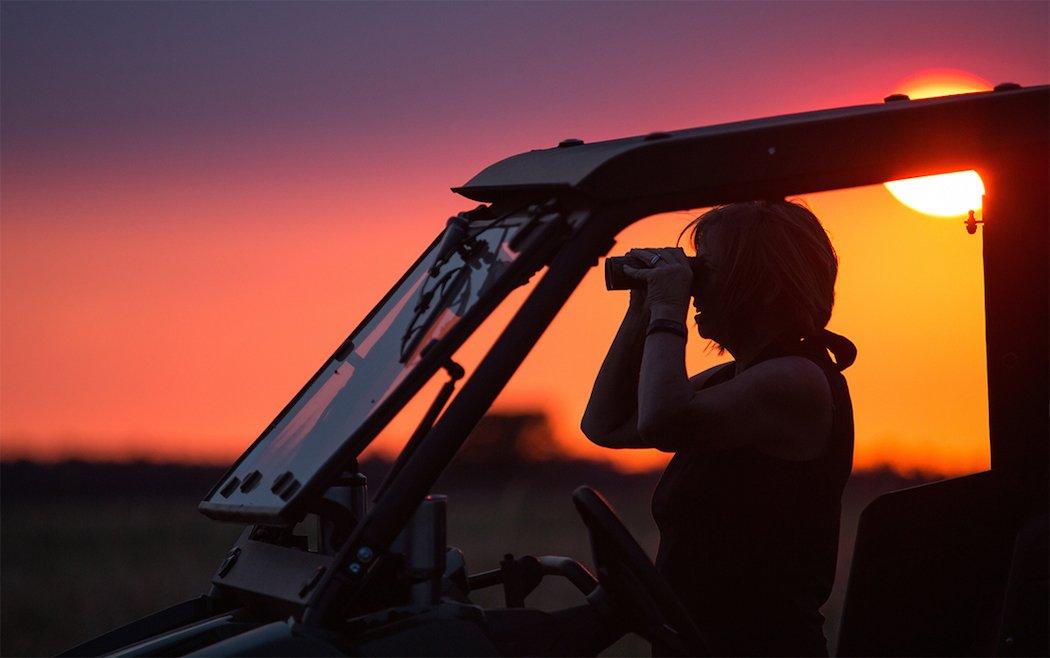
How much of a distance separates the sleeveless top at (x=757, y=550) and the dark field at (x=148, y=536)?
38.0ft

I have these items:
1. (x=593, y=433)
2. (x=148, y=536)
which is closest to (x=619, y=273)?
(x=593, y=433)

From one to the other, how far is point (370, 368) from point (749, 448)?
32.3 inches

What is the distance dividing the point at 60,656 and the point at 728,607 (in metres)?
1.44

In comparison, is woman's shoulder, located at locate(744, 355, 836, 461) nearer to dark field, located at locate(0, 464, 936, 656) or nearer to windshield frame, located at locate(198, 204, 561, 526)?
windshield frame, located at locate(198, 204, 561, 526)

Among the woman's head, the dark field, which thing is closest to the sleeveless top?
the woman's head

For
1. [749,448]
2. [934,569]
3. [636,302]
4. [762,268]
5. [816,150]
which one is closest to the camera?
[816,150]

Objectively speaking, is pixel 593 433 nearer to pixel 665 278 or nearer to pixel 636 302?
pixel 636 302

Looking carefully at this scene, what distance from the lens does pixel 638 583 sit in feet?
8.83

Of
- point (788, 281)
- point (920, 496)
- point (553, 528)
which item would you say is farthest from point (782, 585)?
point (553, 528)

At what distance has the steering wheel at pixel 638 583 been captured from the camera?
2672mm

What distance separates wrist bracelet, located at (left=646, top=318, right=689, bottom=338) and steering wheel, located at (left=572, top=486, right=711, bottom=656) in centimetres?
45

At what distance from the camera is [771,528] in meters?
3.08

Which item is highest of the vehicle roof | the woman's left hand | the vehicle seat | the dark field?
the vehicle roof

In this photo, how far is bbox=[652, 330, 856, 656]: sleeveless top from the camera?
306 cm
